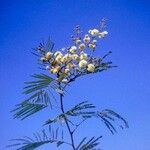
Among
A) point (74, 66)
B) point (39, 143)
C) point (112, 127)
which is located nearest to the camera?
point (112, 127)

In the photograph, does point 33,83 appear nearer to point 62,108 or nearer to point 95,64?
point 62,108

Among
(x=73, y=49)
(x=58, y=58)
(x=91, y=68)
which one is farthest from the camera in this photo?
(x=73, y=49)

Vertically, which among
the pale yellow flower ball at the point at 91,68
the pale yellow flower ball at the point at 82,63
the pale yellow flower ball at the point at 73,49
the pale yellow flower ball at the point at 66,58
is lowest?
the pale yellow flower ball at the point at 91,68

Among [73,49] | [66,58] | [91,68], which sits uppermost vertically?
[73,49]

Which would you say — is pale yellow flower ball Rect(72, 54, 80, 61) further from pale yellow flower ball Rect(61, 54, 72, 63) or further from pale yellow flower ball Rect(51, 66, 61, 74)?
pale yellow flower ball Rect(51, 66, 61, 74)

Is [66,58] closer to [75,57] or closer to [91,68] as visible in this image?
[75,57]

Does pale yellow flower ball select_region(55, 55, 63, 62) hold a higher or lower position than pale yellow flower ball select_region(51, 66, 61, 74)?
higher

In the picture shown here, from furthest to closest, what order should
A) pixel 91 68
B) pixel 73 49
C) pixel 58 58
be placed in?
1. pixel 73 49
2. pixel 58 58
3. pixel 91 68

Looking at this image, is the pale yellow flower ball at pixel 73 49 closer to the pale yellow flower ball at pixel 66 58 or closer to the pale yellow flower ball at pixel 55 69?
the pale yellow flower ball at pixel 66 58

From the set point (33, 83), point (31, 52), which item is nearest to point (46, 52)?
point (31, 52)

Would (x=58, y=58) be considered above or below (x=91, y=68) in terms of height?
above

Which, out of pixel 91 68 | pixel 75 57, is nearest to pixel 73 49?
pixel 75 57
